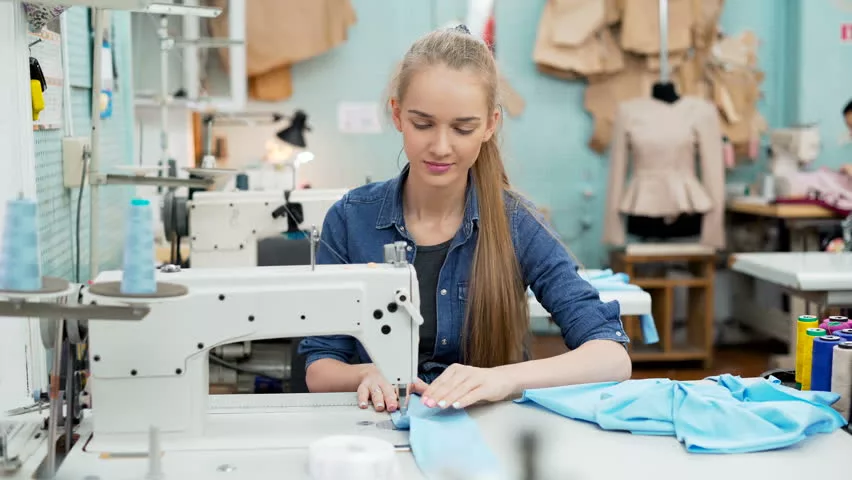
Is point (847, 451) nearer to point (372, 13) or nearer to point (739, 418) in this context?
point (739, 418)

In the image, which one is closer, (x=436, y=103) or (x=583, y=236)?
(x=436, y=103)

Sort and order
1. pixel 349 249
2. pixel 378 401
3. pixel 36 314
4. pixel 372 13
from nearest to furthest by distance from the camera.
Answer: pixel 36 314 < pixel 378 401 < pixel 349 249 < pixel 372 13

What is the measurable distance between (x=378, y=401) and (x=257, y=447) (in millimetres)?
225

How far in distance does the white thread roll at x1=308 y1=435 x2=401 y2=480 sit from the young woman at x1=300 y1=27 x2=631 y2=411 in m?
0.34

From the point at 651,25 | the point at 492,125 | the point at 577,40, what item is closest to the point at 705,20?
the point at 651,25

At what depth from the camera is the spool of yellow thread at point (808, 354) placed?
1559mm

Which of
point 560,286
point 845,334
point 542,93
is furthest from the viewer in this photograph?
point 542,93

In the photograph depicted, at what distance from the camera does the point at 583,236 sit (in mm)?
5180

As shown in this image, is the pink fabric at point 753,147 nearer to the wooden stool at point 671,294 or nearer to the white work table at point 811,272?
the wooden stool at point 671,294

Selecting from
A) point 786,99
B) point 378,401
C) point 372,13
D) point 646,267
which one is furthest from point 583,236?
point 378,401

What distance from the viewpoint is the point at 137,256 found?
43.8 inches

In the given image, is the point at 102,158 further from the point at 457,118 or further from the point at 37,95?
the point at 457,118

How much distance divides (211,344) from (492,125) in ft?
2.23

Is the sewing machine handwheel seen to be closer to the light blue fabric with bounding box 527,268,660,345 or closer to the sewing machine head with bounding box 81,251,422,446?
the sewing machine head with bounding box 81,251,422,446
